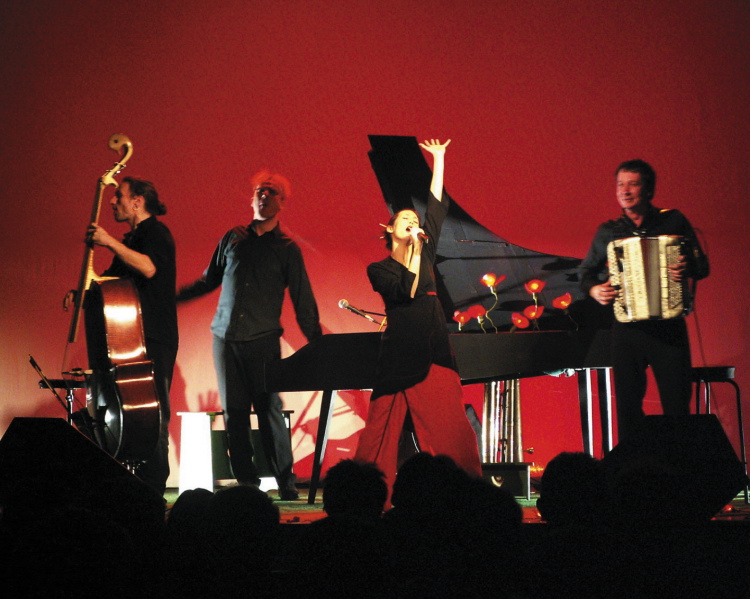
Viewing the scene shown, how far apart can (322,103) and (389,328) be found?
9.24 ft

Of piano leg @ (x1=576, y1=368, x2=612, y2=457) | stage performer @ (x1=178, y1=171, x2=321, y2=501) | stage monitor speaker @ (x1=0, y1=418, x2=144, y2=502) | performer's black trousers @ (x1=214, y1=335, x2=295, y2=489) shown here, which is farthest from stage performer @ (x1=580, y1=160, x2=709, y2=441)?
stage monitor speaker @ (x1=0, y1=418, x2=144, y2=502)

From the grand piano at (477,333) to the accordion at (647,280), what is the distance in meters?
0.55

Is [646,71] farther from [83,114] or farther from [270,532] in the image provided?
[270,532]

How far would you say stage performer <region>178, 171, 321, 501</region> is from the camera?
432cm

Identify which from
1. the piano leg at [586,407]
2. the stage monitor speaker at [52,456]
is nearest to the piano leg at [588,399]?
the piano leg at [586,407]

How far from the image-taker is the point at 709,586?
2021 millimetres

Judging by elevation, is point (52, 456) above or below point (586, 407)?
below

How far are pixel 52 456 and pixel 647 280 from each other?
8.32ft

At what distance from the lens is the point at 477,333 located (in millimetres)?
4227

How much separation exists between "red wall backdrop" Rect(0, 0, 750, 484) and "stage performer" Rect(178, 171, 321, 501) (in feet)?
4.33

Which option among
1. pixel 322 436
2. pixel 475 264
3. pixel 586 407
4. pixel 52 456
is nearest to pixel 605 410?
pixel 586 407

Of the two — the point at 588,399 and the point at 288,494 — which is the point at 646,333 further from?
the point at 288,494

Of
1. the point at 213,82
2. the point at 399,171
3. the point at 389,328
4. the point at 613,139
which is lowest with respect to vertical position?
the point at 389,328

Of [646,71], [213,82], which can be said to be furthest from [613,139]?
[213,82]
